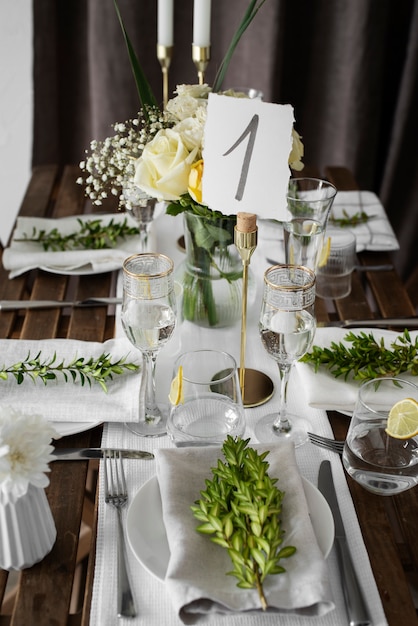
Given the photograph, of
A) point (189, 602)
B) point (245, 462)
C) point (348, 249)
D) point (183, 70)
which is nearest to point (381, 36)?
point (183, 70)

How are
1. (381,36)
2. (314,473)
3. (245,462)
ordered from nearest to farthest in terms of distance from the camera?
(245,462), (314,473), (381,36)

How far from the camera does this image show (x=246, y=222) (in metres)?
0.99

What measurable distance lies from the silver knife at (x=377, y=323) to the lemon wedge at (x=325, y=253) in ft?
0.54

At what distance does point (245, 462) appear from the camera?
855 mm

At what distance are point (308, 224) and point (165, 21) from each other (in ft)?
2.14

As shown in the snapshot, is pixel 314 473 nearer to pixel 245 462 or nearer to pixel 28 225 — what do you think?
pixel 245 462

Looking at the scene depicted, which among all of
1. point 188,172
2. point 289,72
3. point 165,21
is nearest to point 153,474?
point 188,172

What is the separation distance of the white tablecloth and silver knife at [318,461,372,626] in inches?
0.4

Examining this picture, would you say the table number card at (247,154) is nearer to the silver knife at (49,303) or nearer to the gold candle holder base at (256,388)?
the gold candle holder base at (256,388)

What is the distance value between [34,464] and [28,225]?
911 millimetres

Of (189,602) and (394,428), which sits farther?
(394,428)

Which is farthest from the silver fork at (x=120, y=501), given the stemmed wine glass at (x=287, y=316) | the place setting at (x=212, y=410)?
the stemmed wine glass at (x=287, y=316)

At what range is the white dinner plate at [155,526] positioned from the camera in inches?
31.9

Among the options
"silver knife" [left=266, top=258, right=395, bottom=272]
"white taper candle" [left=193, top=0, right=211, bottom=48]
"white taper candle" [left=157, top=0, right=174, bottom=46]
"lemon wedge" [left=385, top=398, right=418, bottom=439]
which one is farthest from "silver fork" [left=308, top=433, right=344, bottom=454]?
"white taper candle" [left=157, top=0, right=174, bottom=46]
